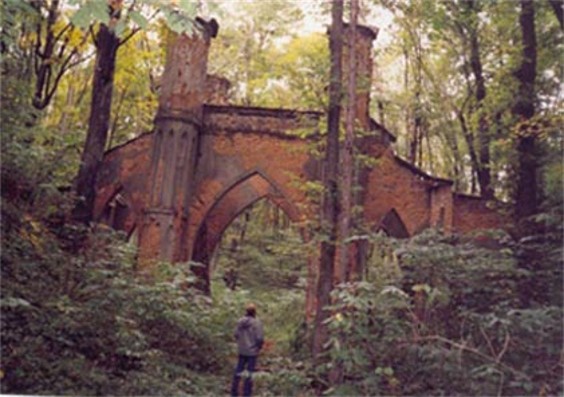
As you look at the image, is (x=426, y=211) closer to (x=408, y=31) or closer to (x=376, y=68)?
(x=408, y=31)

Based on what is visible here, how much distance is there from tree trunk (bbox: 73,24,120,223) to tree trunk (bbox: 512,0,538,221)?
20.6 feet

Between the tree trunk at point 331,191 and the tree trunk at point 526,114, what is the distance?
270 cm

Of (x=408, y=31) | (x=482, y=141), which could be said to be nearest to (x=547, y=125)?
(x=482, y=141)

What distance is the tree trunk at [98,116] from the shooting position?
28.6 ft

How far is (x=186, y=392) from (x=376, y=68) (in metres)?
18.2

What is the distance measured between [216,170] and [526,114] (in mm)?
6612

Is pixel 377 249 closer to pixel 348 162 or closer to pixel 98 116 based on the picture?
pixel 348 162

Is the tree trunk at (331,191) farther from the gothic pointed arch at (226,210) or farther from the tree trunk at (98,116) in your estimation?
the gothic pointed arch at (226,210)

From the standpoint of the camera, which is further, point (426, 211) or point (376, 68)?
point (376, 68)

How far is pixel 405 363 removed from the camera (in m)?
5.40

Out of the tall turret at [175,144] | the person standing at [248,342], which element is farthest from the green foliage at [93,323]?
the tall turret at [175,144]

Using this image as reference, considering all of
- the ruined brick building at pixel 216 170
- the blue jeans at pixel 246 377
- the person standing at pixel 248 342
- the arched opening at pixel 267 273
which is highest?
the ruined brick building at pixel 216 170

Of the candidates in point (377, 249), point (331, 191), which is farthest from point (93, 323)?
point (377, 249)

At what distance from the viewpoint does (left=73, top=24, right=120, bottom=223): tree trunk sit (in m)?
8.71
